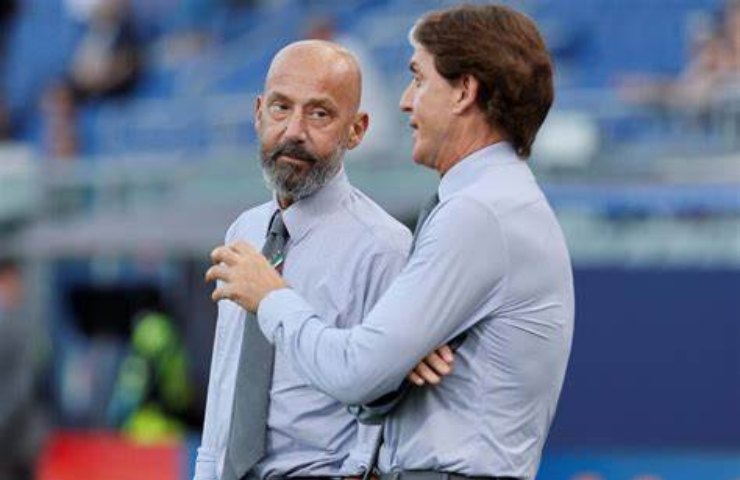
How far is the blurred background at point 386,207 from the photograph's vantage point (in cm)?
877

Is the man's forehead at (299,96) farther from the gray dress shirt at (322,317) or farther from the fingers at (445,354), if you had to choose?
the fingers at (445,354)

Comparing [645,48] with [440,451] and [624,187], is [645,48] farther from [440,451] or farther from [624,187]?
[440,451]

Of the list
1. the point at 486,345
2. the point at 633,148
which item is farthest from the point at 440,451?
the point at 633,148

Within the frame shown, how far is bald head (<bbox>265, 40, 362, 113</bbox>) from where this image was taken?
3.85m

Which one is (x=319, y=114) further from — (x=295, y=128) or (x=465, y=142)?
(x=465, y=142)

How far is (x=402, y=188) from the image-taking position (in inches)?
408

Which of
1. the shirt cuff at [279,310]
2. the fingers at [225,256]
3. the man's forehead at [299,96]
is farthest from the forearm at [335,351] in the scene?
the man's forehead at [299,96]

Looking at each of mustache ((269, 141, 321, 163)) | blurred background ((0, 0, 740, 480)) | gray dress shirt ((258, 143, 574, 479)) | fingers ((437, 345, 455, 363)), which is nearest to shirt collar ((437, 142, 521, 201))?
gray dress shirt ((258, 143, 574, 479))

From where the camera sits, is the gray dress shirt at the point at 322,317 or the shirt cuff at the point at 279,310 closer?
Answer: the shirt cuff at the point at 279,310

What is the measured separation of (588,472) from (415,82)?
13.4 ft

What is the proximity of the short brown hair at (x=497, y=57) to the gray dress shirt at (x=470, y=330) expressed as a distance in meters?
0.10

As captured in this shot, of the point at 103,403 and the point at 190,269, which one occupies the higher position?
the point at 190,269

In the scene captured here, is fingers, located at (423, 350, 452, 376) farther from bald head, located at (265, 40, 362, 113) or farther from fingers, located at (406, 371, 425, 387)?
bald head, located at (265, 40, 362, 113)

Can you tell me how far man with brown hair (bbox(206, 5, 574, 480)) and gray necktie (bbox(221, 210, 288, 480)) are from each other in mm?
230
